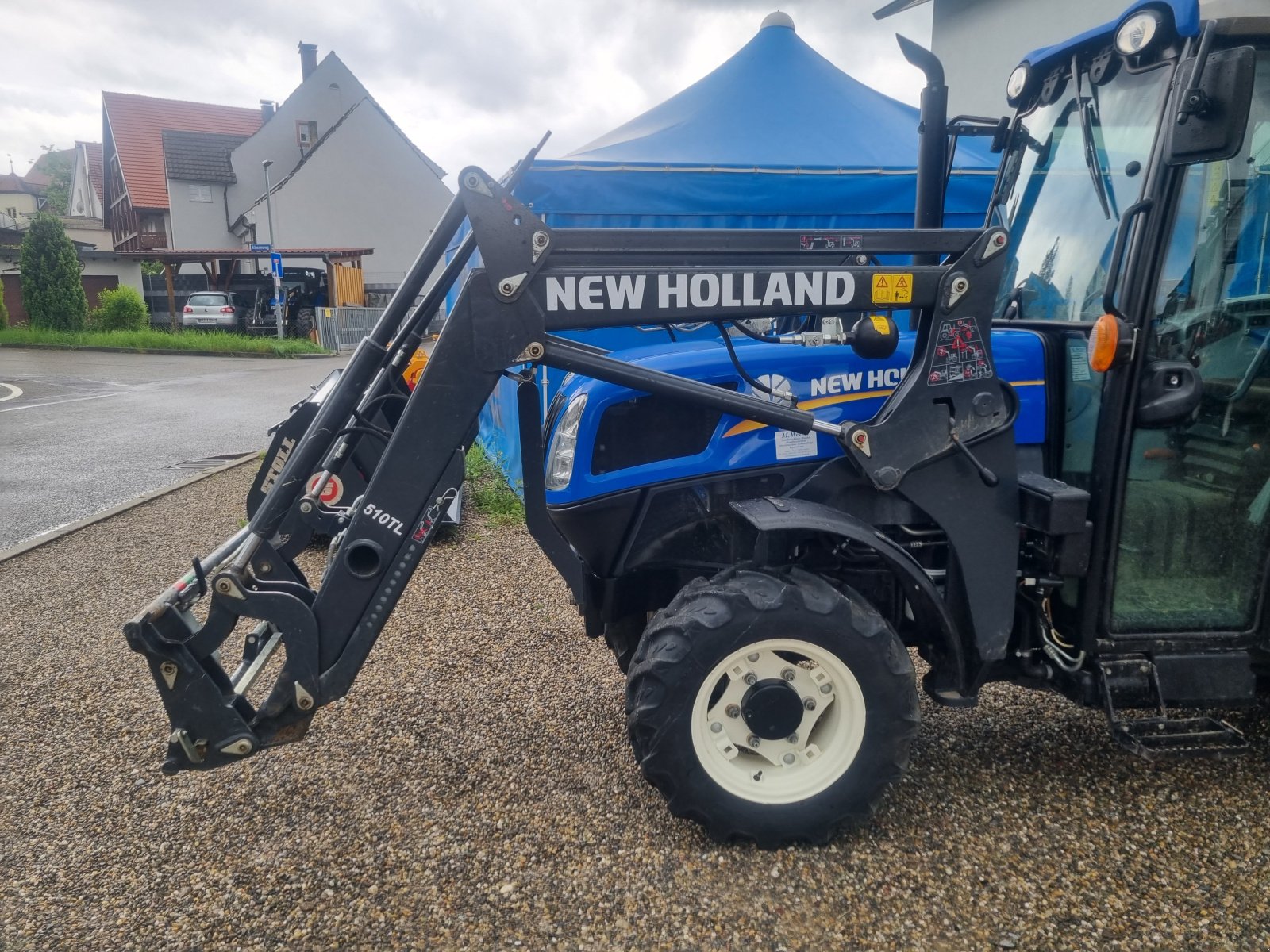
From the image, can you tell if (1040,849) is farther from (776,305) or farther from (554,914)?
(776,305)

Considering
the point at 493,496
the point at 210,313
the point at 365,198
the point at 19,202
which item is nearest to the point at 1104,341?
the point at 493,496

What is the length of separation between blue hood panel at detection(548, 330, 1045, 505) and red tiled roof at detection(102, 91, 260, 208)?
137 ft

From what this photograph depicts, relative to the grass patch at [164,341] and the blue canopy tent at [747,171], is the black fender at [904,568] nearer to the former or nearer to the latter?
the blue canopy tent at [747,171]

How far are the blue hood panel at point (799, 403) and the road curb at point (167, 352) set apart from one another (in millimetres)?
21619

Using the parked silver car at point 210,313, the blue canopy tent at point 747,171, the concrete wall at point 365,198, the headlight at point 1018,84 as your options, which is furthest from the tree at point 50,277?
the headlight at point 1018,84

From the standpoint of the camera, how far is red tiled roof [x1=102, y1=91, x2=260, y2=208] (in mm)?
38250

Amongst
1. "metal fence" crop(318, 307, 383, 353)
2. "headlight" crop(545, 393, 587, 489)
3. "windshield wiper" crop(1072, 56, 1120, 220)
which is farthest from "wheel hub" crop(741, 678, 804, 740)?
"metal fence" crop(318, 307, 383, 353)

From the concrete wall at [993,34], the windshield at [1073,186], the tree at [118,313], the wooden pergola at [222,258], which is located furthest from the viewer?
the wooden pergola at [222,258]

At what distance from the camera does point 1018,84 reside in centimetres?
304

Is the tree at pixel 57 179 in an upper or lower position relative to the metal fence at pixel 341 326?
upper

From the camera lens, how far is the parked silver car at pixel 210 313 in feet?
87.9

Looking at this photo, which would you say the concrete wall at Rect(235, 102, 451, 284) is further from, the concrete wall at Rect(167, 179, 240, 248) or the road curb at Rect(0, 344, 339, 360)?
the road curb at Rect(0, 344, 339, 360)

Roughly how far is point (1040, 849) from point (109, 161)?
169 ft

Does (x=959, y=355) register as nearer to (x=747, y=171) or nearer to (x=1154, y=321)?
(x=1154, y=321)
